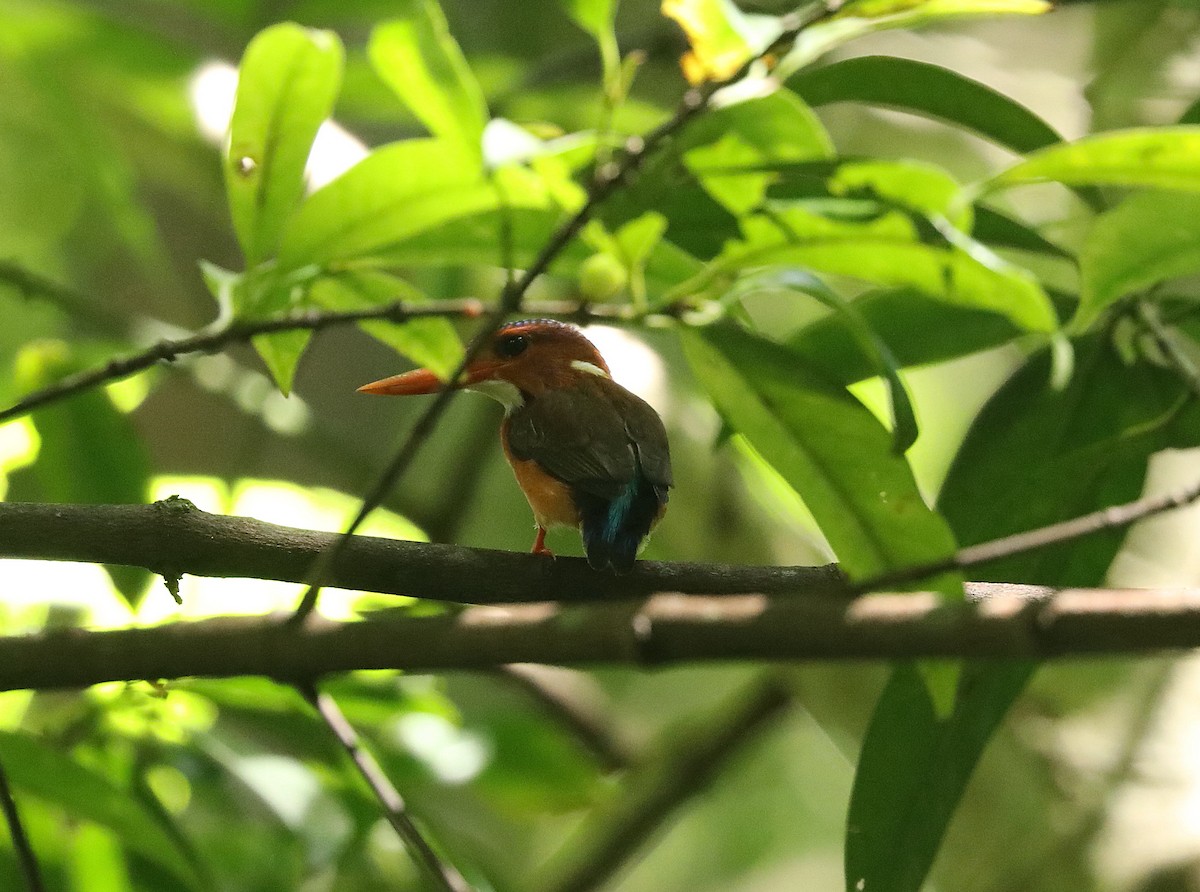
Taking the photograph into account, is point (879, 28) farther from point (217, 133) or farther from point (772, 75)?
point (217, 133)

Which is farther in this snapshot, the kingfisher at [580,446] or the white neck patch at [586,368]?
the white neck patch at [586,368]

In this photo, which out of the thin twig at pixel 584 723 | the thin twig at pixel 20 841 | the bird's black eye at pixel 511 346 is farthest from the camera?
the thin twig at pixel 584 723

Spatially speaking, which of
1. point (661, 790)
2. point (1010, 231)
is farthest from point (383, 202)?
point (661, 790)

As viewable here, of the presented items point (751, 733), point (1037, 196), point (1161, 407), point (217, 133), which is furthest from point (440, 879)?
point (1037, 196)

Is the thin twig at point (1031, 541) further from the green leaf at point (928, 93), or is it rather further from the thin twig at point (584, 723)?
the thin twig at point (584, 723)

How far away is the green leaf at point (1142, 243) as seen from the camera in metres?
1.18

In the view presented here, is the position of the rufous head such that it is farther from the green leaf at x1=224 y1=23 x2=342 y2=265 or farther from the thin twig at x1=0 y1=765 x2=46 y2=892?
the thin twig at x1=0 y1=765 x2=46 y2=892

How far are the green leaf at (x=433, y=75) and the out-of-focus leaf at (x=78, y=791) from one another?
2.96ft

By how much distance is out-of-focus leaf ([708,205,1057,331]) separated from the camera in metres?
1.13

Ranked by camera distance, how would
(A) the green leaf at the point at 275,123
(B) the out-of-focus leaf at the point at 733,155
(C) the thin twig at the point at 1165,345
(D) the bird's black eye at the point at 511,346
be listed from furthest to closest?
(D) the bird's black eye at the point at 511,346
(C) the thin twig at the point at 1165,345
(A) the green leaf at the point at 275,123
(B) the out-of-focus leaf at the point at 733,155

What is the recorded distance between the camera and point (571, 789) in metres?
2.94

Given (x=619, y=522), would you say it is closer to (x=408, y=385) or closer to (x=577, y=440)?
(x=577, y=440)

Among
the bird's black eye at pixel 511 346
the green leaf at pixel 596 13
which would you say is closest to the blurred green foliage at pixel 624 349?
the green leaf at pixel 596 13

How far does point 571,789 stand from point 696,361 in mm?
1919
